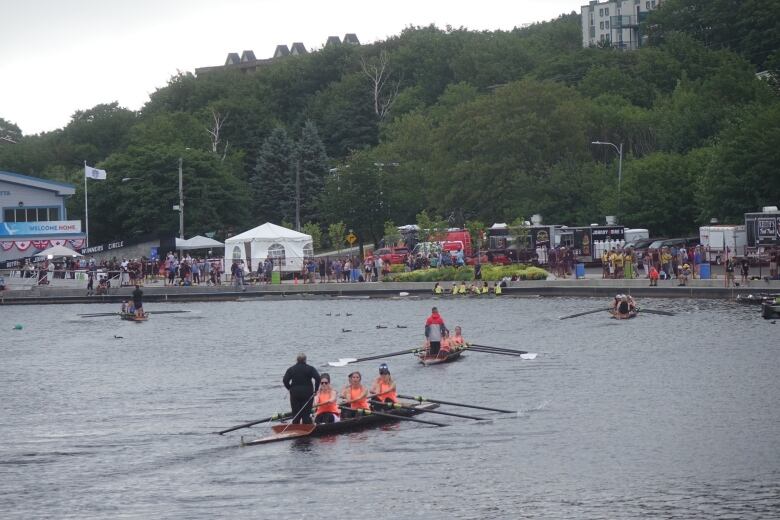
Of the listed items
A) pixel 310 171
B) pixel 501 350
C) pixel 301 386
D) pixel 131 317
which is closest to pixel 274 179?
pixel 310 171

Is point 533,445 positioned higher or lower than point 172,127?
lower

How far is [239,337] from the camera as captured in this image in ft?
200

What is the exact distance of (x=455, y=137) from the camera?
101 m

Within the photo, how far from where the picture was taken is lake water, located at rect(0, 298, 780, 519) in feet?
90.9

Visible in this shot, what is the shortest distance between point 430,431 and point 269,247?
5259 cm

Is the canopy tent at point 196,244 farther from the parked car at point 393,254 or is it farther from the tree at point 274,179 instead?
the tree at point 274,179

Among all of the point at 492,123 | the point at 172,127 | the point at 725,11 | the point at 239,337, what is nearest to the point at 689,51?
the point at 725,11

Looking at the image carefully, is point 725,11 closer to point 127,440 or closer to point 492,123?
point 492,123

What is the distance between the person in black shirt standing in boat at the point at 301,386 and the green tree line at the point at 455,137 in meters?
52.4

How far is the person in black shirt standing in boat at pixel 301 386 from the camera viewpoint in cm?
3166

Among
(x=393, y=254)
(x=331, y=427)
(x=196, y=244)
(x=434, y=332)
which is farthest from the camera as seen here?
(x=196, y=244)

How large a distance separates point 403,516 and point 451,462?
4.21m

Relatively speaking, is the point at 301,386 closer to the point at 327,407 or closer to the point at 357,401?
the point at 327,407

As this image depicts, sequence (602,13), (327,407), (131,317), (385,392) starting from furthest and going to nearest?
(602,13) < (131,317) < (385,392) < (327,407)
